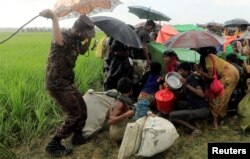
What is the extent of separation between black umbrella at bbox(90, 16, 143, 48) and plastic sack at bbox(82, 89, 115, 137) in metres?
0.82

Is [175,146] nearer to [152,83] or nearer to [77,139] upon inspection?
[152,83]

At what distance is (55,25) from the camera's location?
3795 millimetres

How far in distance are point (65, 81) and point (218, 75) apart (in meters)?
2.18

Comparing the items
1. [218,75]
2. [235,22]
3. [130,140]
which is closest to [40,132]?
[130,140]

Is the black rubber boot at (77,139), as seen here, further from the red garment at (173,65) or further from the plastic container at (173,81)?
the red garment at (173,65)

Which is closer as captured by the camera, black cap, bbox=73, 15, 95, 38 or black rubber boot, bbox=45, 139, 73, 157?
black cap, bbox=73, 15, 95, 38

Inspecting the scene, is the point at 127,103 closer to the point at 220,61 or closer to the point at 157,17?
the point at 220,61

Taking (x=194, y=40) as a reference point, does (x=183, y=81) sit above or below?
below

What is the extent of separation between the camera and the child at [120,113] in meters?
4.32

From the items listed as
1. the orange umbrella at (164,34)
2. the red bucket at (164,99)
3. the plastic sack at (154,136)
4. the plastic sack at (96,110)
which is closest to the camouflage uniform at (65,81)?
the plastic sack at (96,110)

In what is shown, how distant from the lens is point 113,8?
239 inches

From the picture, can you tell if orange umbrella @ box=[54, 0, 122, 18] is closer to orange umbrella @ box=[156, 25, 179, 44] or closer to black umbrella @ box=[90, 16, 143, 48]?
black umbrella @ box=[90, 16, 143, 48]

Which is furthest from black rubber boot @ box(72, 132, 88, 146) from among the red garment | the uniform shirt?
the red garment

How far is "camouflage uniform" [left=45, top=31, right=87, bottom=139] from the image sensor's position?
4.17m
